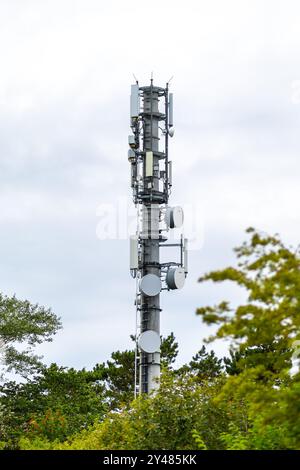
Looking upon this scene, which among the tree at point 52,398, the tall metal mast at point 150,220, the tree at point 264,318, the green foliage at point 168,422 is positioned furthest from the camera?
the tree at point 52,398

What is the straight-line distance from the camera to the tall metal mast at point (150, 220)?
28.6 meters

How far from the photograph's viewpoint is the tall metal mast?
2861cm

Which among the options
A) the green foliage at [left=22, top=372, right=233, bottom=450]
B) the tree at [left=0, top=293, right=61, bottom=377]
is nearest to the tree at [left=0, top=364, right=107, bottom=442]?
the tree at [left=0, top=293, right=61, bottom=377]

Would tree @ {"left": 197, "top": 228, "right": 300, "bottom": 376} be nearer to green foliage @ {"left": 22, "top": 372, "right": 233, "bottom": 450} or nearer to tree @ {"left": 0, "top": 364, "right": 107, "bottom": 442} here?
green foliage @ {"left": 22, "top": 372, "right": 233, "bottom": 450}

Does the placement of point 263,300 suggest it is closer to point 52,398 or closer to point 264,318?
point 264,318

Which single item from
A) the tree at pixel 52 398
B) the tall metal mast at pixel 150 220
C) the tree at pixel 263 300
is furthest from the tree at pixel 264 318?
the tree at pixel 52 398

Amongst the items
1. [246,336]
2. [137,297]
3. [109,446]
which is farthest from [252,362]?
[137,297]

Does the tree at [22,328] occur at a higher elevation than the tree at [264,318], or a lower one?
higher

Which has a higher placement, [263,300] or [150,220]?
[150,220]

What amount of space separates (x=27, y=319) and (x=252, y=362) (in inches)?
1170

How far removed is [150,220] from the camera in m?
29.5

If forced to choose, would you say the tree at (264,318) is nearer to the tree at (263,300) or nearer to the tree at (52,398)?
the tree at (263,300)

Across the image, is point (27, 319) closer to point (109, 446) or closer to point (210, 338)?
point (109, 446)

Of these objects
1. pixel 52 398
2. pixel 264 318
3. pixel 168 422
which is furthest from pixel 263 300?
pixel 52 398
